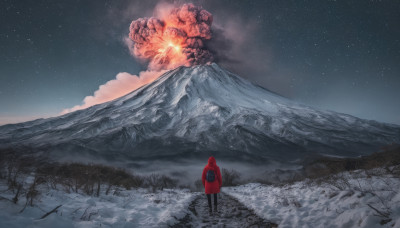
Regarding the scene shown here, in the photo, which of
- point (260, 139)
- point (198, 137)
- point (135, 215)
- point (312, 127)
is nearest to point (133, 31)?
point (198, 137)

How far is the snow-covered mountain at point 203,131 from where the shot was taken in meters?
57.4

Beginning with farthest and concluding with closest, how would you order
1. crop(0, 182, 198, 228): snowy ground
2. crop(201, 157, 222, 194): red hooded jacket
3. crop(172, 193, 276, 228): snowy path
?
crop(201, 157, 222, 194): red hooded jacket
crop(172, 193, 276, 228): snowy path
crop(0, 182, 198, 228): snowy ground

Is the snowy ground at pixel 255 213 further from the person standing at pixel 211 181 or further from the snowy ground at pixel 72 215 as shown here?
the person standing at pixel 211 181

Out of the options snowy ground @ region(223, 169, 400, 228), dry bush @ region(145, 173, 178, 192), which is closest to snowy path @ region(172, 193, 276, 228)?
snowy ground @ region(223, 169, 400, 228)

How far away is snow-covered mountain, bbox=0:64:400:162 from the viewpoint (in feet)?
188

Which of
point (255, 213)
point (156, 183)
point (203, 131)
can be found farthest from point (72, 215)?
point (203, 131)

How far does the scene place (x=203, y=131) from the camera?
62.8 meters

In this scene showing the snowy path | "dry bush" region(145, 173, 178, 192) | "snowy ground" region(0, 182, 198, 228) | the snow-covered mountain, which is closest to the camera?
"snowy ground" region(0, 182, 198, 228)

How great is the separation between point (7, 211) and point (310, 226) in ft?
17.5

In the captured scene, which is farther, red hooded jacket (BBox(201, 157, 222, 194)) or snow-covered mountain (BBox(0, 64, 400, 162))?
snow-covered mountain (BBox(0, 64, 400, 162))

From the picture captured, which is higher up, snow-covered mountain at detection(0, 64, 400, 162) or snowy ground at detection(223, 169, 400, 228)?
snow-covered mountain at detection(0, 64, 400, 162)

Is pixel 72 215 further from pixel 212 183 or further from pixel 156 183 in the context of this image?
pixel 156 183

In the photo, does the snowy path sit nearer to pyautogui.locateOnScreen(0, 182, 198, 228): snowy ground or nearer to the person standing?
pyautogui.locateOnScreen(0, 182, 198, 228): snowy ground

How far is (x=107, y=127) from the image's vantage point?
6600 cm
